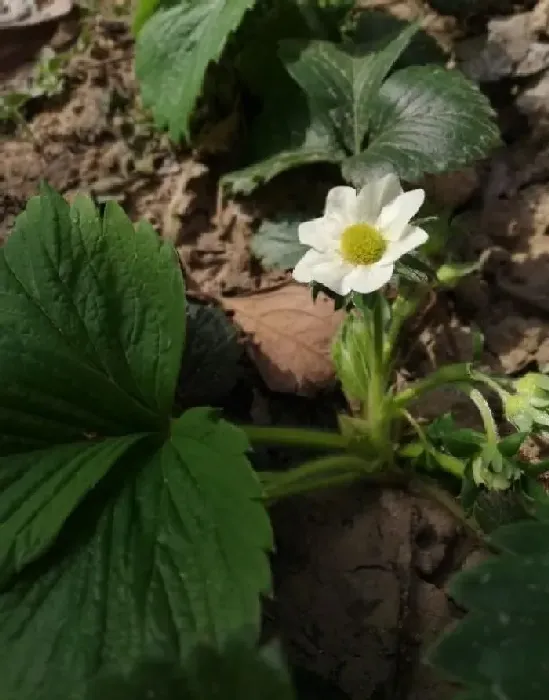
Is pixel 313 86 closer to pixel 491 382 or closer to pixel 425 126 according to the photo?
pixel 425 126

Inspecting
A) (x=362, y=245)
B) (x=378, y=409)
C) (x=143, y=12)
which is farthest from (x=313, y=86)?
(x=378, y=409)

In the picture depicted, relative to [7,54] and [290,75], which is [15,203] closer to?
[7,54]

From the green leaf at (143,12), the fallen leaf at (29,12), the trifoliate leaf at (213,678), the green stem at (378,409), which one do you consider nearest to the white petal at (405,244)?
the green stem at (378,409)

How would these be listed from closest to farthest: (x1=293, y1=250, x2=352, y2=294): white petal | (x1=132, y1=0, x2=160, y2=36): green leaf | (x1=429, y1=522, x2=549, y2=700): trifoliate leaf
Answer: (x1=429, y1=522, x2=549, y2=700): trifoliate leaf
(x1=293, y1=250, x2=352, y2=294): white petal
(x1=132, y1=0, x2=160, y2=36): green leaf

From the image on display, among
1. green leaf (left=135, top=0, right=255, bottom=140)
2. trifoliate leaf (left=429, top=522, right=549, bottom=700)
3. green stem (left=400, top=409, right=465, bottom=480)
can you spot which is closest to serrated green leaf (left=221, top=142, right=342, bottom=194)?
green leaf (left=135, top=0, right=255, bottom=140)

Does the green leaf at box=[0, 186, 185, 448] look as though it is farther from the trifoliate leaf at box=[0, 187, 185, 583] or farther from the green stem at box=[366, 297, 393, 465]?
the green stem at box=[366, 297, 393, 465]

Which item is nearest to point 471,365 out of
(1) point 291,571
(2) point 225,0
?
(1) point 291,571

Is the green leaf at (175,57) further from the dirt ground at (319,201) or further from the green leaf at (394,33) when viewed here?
the green leaf at (394,33)
